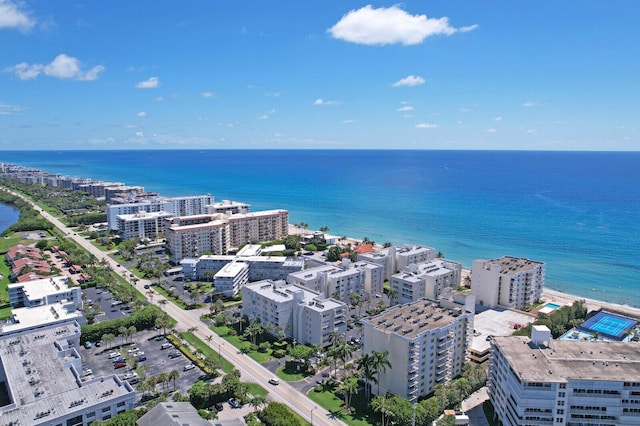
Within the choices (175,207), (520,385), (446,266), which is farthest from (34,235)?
(520,385)

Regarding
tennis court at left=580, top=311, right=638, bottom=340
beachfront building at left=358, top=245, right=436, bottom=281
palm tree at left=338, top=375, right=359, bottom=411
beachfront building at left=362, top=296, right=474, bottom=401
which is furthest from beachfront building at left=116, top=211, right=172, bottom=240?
tennis court at left=580, top=311, right=638, bottom=340

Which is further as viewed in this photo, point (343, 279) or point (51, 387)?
point (343, 279)

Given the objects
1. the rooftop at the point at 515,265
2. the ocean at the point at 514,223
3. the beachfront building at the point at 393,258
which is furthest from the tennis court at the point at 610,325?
the beachfront building at the point at 393,258

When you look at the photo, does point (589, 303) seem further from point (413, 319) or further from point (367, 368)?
point (367, 368)

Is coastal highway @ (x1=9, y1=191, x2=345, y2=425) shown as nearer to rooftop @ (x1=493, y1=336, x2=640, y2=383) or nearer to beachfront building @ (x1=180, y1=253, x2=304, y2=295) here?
beachfront building @ (x1=180, y1=253, x2=304, y2=295)

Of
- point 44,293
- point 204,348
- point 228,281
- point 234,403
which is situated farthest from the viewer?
point 228,281

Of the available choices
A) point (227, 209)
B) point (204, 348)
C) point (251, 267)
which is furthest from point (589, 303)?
point (227, 209)

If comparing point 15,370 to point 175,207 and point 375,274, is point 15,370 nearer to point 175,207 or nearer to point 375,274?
point 375,274

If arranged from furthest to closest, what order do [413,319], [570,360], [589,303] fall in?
1. [589,303]
2. [413,319]
3. [570,360]
